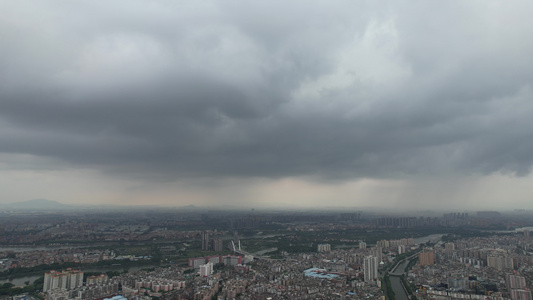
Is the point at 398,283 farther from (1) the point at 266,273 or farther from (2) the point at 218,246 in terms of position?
(2) the point at 218,246

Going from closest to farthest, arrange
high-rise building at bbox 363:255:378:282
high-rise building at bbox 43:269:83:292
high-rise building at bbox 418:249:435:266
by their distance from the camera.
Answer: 1. high-rise building at bbox 43:269:83:292
2. high-rise building at bbox 363:255:378:282
3. high-rise building at bbox 418:249:435:266

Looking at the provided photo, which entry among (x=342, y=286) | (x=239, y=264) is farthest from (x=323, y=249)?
(x=342, y=286)

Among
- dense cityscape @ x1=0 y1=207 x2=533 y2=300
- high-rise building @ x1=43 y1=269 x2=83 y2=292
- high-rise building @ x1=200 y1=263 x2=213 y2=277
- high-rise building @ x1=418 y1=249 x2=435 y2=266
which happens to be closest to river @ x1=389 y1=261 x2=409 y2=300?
dense cityscape @ x1=0 y1=207 x2=533 y2=300

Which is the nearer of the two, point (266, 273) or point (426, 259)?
point (266, 273)

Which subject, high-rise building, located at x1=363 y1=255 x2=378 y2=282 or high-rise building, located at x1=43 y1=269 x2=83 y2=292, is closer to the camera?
high-rise building, located at x1=43 y1=269 x2=83 y2=292

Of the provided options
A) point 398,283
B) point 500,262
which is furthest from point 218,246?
point 500,262

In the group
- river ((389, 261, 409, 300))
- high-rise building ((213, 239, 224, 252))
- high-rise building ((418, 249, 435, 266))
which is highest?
high-rise building ((418, 249, 435, 266))

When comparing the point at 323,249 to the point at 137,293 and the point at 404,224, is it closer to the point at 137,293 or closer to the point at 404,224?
the point at 137,293

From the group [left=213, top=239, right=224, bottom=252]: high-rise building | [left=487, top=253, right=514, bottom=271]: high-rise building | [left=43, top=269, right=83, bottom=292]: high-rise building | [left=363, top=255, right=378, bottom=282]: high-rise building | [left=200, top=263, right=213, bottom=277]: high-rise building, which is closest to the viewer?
[left=43, top=269, right=83, bottom=292]: high-rise building

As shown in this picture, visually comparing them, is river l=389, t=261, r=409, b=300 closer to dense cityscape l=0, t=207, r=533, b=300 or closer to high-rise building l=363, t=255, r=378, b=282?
dense cityscape l=0, t=207, r=533, b=300

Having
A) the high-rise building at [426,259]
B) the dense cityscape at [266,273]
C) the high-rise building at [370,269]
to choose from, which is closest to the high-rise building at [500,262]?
the dense cityscape at [266,273]

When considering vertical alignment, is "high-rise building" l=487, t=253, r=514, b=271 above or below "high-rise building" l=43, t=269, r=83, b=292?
above
